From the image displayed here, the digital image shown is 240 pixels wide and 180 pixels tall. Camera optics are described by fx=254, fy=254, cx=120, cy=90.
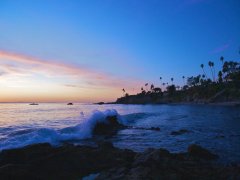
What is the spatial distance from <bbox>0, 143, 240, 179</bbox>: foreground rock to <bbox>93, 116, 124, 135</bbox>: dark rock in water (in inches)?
524

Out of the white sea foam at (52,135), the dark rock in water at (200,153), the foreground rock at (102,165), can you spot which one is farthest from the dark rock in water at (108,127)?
the dark rock in water at (200,153)

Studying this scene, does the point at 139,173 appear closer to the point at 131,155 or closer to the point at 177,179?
the point at 177,179

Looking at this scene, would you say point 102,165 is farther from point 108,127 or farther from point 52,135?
point 108,127

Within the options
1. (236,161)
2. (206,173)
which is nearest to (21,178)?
(206,173)

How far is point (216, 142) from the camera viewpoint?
20141mm

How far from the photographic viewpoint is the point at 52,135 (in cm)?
2156

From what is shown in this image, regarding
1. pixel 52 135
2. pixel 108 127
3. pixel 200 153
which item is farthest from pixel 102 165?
pixel 108 127

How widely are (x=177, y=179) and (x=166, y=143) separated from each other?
446 inches

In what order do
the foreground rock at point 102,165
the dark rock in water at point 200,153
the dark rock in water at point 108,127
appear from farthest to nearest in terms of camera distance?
the dark rock in water at point 108,127 < the dark rock in water at point 200,153 < the foreground rock at point 102,165

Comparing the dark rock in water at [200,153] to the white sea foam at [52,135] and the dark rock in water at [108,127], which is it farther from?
the dark rock in water at [108,127]

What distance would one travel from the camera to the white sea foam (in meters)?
18.8

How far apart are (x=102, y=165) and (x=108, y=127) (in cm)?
1869

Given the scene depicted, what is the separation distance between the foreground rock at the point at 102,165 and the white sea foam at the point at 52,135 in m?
5.57

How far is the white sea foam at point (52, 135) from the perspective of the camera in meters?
18.8
